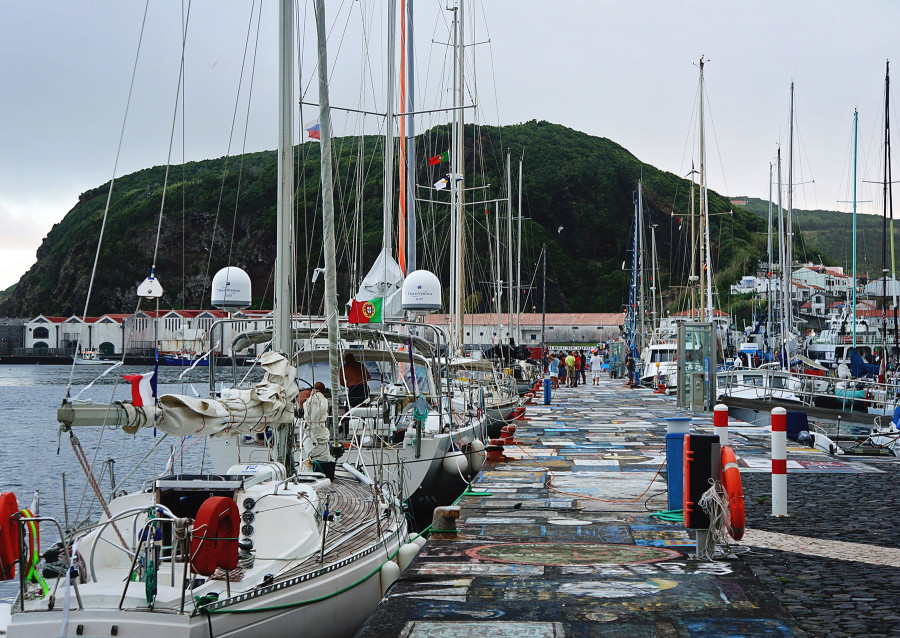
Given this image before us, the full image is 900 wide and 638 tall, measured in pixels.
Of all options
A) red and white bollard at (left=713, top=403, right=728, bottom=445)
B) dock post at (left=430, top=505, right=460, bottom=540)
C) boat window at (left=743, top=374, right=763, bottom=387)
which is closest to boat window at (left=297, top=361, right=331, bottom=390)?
dock post at (left=430, top=505, right=460, bottom=540)

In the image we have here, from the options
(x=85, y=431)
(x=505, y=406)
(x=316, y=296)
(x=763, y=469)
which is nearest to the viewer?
(x=763, y=469)

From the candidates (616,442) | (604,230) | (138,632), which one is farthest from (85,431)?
(604,230)

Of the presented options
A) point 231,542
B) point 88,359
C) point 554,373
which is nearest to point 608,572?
point 231,542

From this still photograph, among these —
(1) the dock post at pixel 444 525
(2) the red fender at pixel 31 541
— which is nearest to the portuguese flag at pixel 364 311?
(1) the dock post at pixel 444 525

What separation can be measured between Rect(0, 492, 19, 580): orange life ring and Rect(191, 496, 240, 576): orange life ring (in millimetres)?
1330

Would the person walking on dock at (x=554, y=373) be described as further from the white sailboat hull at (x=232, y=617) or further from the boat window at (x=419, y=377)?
the white sailboat hull at (x=232, y=617)

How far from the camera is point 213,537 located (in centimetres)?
616

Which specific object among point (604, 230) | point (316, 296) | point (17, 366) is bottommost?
point (17, 366)

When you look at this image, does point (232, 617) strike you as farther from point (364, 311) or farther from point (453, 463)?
point (453, 463)

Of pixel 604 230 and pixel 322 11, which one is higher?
pixel 604 230

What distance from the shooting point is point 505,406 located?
87.1 ft

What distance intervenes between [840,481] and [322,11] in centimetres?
940

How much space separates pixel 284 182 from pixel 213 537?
17.5ft

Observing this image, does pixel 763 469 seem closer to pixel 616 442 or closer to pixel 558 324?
pixel 616 442
